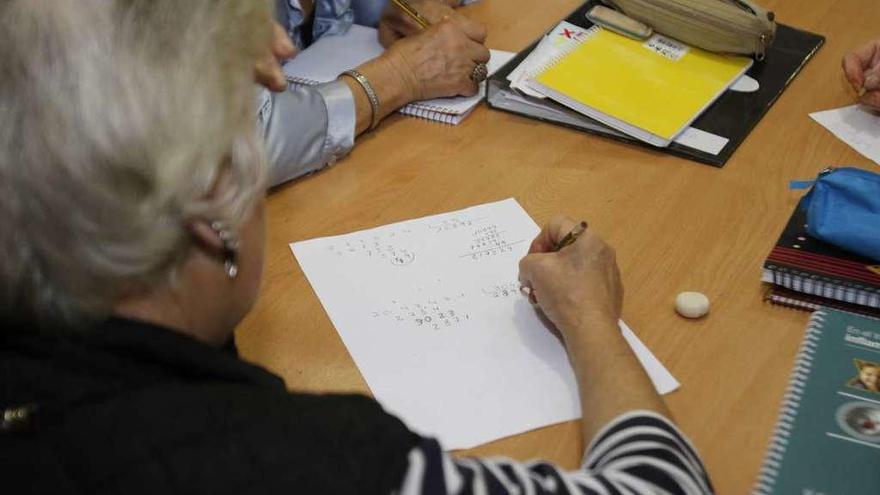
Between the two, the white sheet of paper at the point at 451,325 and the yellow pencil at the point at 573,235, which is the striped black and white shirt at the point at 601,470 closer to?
the white sheet of paper at the point at 451,325

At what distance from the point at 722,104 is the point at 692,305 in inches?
20.1

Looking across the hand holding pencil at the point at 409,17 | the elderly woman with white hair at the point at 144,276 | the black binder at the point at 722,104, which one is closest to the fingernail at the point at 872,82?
the black binder at the point at 722,104

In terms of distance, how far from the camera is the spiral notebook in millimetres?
1583

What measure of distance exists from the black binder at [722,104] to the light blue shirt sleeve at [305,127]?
252mm

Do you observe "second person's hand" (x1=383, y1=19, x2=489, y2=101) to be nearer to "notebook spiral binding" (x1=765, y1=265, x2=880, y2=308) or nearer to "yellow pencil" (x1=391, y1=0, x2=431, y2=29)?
"yellow pencil" (x1=391, y1=0, x2=431, y2=29)

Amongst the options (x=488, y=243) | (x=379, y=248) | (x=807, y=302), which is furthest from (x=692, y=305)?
(x=379, y=248)

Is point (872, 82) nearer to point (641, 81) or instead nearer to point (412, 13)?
point (641, 81)

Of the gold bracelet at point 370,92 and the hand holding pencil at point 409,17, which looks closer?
the gold bracelet at point 370,92

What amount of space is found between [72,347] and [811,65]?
1358 mm

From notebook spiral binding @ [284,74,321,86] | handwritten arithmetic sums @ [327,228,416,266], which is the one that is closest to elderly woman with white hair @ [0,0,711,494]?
handwritten arithmetic sums @ [327,228,416,266]

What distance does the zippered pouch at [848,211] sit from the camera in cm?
117

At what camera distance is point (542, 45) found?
1.64 m

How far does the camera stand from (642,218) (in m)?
1.35

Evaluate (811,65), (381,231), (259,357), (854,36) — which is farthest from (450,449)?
(854,36)
